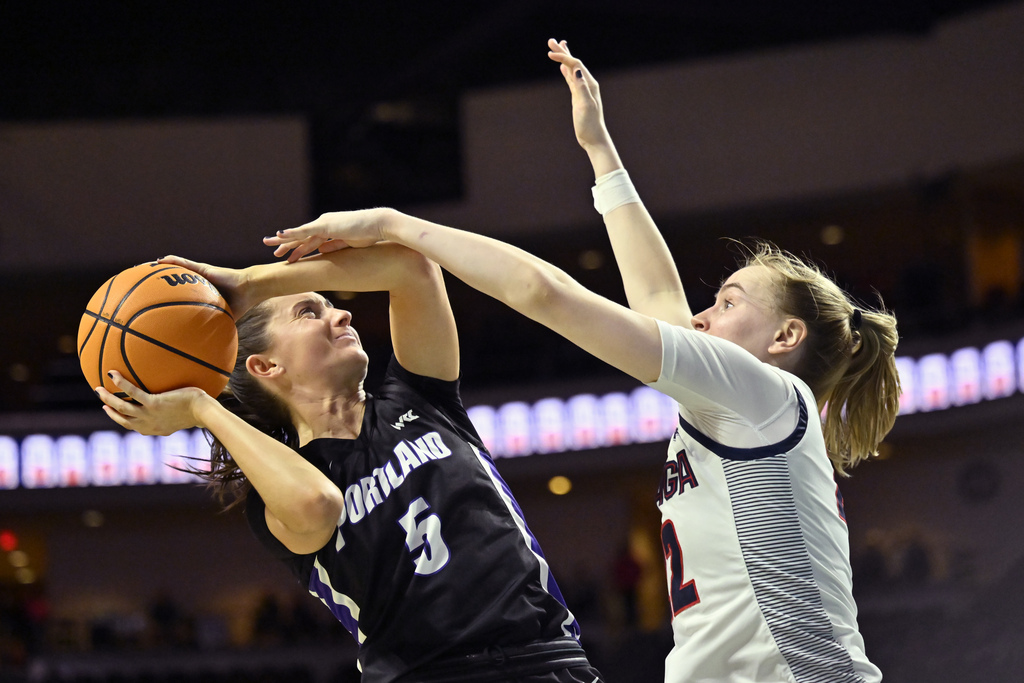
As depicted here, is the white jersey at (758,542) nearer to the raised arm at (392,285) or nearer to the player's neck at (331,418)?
the raised arm at (392,285)

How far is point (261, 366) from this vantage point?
2.80 metres

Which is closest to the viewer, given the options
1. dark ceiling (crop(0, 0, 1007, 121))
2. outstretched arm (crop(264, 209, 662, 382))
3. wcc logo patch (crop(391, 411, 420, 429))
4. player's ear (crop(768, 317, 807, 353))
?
outstretched arm (crop(264, 209, 662, 382))

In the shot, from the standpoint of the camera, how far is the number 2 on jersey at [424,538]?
7.93ft

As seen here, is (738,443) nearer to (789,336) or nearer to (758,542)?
(758,542)

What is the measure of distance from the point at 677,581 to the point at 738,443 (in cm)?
41

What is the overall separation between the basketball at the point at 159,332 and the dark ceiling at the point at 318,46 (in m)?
13.6

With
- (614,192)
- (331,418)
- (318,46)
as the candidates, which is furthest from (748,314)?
(318,46)

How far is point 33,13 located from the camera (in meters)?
15.0

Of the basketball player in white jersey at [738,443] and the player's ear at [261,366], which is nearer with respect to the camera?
the basketball player in white jersey at [738,443]

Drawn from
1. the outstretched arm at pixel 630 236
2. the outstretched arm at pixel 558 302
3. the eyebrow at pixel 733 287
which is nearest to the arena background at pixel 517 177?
the outstretched arm at pixel 630 236

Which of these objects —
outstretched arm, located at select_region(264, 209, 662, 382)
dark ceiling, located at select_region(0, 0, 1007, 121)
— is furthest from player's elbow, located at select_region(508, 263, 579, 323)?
dark ceiling, located at select_region(0, 0, 1007, 121)

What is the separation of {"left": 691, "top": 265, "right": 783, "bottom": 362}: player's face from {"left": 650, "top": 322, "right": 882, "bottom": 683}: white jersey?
0.26m

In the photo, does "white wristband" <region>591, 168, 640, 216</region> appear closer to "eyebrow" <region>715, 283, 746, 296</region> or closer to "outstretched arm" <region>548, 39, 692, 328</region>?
"outstretched arm" <region>548, 39, 692, 328</region>

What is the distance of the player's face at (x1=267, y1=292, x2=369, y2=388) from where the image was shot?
273 centimetres
